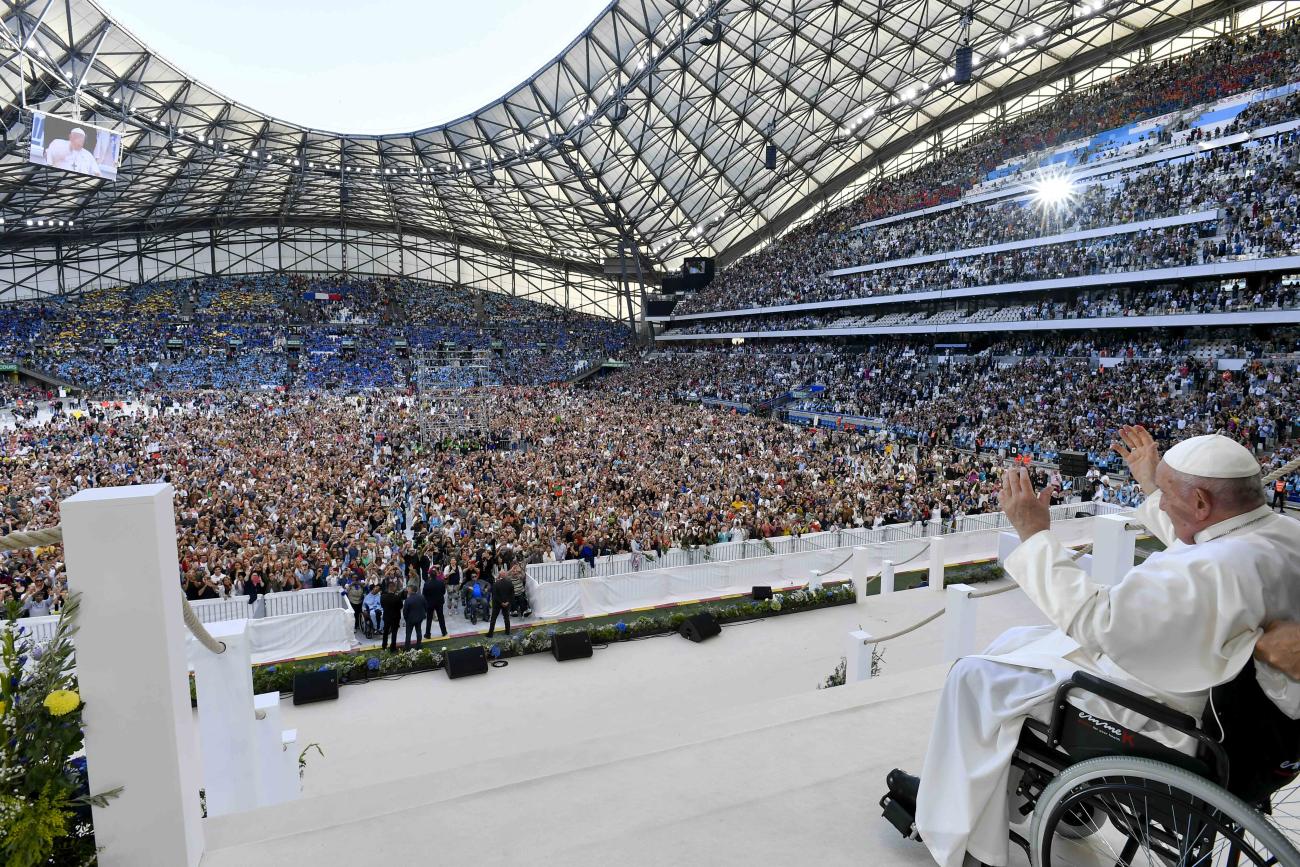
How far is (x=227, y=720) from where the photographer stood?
378cm

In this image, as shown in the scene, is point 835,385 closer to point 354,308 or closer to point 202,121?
point 202,121

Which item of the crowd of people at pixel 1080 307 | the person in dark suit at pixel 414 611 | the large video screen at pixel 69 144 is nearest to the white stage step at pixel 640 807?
the person in dark suit at pixel 414 611

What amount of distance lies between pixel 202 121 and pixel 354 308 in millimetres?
28929

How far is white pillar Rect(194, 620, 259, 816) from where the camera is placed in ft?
12.1

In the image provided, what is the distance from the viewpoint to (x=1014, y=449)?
25.1 meters

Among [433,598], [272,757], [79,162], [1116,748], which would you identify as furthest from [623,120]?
[1116,748]

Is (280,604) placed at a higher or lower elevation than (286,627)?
A: higher

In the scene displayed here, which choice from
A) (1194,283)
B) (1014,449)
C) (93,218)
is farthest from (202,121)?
(1194,283)

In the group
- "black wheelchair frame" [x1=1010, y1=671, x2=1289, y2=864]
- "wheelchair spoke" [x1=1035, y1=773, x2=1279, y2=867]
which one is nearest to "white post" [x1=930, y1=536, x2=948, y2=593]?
"wheelchair spoke" [x1=1035, y1=773, x2=1279, y2=867]

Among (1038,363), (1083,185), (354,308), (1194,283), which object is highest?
(354,308)

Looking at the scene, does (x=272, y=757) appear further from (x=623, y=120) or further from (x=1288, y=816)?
(x=623, y=120)

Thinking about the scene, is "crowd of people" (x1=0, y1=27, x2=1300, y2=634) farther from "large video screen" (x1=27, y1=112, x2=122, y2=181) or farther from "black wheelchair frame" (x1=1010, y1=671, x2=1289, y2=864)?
"large video screen" (x1=27, y1=112, x2=122, y2=181)

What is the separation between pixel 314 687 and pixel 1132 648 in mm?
8072

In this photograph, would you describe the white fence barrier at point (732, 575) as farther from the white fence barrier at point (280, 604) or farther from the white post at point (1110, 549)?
the white post at point (1110, 549)
